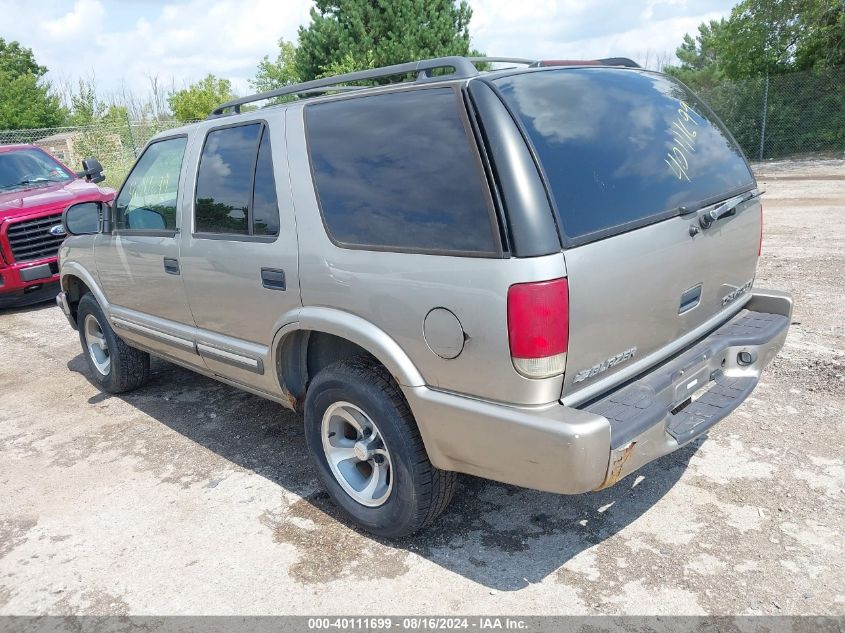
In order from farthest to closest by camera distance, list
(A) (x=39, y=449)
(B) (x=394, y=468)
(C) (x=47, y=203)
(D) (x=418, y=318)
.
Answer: (C) (x=47, y=203) → (A) (x=39, y=449) → (B) (x=394, y=468) → (D) (x=418, y=318)

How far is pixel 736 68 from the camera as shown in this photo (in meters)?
20.7

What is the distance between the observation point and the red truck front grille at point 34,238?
7.98 meters

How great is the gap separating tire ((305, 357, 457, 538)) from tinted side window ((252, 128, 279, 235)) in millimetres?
799

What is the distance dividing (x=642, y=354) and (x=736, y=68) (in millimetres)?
21525

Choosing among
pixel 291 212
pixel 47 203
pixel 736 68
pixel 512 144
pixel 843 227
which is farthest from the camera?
pixel 736 68

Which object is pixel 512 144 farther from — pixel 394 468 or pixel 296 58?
pixel 296 58

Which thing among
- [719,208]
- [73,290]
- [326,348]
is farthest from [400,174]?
[73,290]

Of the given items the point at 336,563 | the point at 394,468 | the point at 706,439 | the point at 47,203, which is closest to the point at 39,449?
the point at 336,563

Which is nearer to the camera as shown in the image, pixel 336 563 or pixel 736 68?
pixel 336 563

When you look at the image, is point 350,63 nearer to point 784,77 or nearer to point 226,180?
point 784,77

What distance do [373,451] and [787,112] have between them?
2045 cm

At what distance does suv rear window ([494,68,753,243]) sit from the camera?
2.49m

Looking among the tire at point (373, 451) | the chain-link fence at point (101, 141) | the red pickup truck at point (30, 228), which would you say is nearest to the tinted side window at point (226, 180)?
the tire at point (373, 451)

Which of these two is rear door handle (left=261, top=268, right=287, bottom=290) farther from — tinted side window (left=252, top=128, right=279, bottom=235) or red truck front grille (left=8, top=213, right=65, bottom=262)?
red truck front grille (left=8, top=213, right=65, bottom=262)
